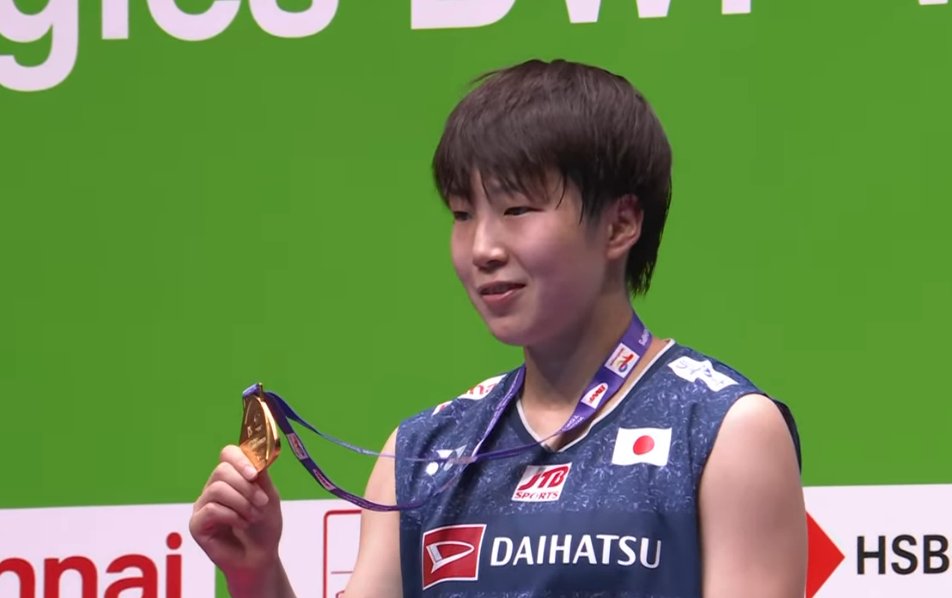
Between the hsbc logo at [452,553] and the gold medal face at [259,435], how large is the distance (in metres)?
0.19

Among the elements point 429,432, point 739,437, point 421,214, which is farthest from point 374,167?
point 739,437

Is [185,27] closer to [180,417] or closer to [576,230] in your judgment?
[180,417]

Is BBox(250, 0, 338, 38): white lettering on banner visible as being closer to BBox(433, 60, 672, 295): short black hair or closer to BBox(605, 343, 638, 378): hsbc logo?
BBox(433, 60, 672, 295): short black hair

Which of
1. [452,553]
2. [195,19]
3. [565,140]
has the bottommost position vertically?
[452,553]

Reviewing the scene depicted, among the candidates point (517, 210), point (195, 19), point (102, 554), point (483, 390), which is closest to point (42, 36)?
point (195, 19)

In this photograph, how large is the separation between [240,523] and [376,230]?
3.47 feet

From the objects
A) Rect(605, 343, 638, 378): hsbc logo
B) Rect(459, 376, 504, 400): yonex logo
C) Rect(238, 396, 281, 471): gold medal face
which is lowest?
Rect(238, 396, 281, 471): gold medal face

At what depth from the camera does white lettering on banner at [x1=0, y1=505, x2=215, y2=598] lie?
267cm

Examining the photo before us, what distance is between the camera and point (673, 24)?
2.58 m

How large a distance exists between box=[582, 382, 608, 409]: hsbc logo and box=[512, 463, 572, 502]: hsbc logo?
0.06 metres

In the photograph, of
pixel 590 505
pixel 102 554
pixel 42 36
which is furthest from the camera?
pixel 42 36

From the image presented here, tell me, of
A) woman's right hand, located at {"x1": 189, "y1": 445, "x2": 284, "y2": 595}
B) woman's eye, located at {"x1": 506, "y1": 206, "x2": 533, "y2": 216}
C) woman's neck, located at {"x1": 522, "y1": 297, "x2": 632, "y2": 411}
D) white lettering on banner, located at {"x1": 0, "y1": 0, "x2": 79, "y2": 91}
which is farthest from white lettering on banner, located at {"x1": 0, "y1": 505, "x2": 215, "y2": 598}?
woman's eye, located at {"x1": 506, "y1": 206, "x2": 533, "y2": 216}

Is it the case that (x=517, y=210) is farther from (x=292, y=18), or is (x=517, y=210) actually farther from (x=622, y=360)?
(x=292, y=18)

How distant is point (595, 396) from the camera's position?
65.0 inches
